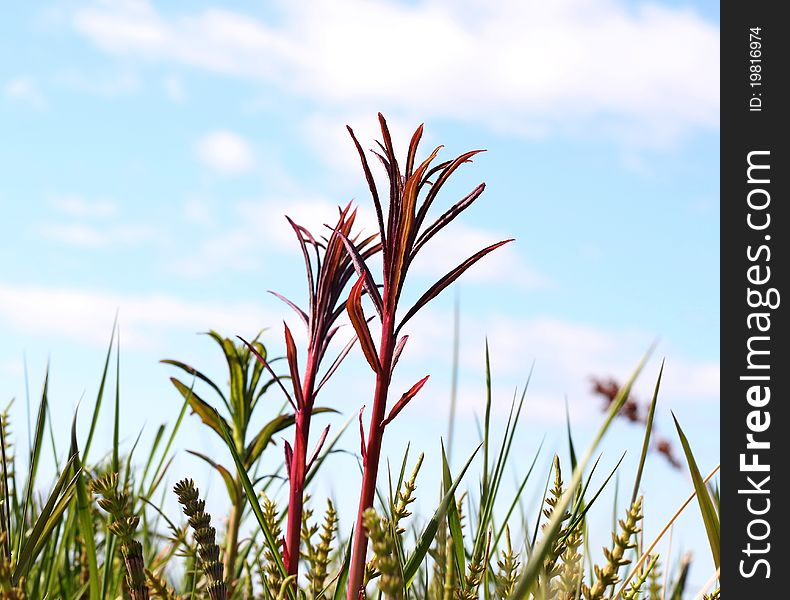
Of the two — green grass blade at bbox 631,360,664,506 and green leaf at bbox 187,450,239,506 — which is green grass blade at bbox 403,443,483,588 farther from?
green leaf at bbox 187,450,239,506

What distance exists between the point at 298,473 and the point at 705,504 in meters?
0.73

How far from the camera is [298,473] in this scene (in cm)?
156

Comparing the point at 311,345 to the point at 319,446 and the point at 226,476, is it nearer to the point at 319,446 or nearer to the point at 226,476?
the point at 319,446

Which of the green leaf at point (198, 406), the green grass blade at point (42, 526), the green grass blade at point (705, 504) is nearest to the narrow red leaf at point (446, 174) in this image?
the green grass blade at point (705, 504)

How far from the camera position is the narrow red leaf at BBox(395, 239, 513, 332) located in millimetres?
1435

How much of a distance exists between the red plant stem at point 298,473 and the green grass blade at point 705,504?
673mm

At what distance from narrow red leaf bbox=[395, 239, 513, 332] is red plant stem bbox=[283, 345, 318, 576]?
0.32 m

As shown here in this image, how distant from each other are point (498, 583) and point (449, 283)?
55 cm

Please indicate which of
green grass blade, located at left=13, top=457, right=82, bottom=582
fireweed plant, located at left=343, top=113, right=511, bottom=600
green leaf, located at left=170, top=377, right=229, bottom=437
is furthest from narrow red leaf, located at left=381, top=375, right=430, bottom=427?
green leaf, located at left=170, top=377, right=229, bottom=437

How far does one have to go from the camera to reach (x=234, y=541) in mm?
2461

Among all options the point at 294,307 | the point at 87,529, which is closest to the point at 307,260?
the point at 294,307
